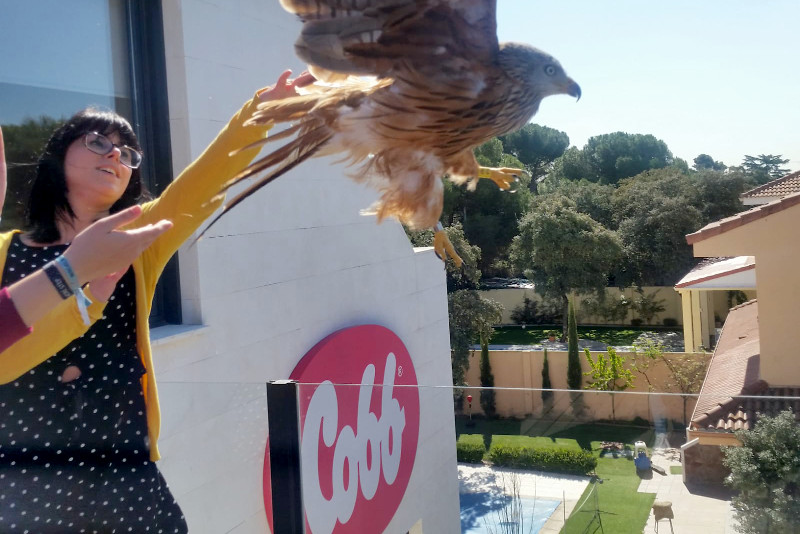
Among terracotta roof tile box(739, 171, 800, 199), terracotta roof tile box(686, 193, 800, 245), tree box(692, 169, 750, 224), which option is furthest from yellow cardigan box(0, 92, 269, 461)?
tree box(692, 169, 750, 224)

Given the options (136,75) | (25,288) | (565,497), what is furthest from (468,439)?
(136,75)

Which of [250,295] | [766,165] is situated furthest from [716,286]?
[766,165]

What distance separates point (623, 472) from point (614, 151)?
39.9 feet

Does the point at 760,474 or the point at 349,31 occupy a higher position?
the point at 349,31

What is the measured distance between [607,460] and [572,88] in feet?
1.76

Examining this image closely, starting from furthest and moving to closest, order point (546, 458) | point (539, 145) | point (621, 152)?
point (621, 152) → point (539, 145) → point (546, 458)

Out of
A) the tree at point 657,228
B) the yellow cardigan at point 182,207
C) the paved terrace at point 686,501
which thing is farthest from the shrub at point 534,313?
the yellow cardigan at point 182,207

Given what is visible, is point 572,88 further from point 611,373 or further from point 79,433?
point 611,373

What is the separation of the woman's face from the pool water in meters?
0.74

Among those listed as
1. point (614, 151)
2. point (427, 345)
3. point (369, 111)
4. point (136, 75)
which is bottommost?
point (427, 345)

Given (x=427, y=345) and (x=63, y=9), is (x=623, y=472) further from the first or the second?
(x=427, y=345)

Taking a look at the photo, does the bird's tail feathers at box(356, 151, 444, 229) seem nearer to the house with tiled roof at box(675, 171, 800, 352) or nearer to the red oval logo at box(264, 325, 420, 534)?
the red oval logo at box(264, 325, 420, 534)

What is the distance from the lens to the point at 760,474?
93 cm

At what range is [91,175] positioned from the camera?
3.35ft
